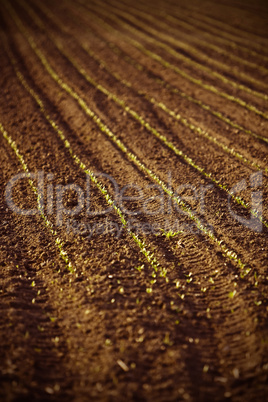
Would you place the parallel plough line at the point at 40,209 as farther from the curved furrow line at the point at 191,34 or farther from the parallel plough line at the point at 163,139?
the curved furrow line at the point at 191,34

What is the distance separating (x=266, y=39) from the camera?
17.0 m

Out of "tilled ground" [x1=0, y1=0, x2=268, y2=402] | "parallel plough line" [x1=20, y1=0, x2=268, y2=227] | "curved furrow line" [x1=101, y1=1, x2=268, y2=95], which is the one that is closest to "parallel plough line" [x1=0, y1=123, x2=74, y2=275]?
"tilled ground" [x1=0, y1=0, x2=268, y2=402]

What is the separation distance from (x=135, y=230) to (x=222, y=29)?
17958mm

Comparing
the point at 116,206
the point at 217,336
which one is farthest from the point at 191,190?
the point at 217,336

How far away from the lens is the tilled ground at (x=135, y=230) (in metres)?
3.99

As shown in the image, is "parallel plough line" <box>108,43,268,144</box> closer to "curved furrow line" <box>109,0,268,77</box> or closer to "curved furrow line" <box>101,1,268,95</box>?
"curved furrow line" <box>101,1,268,95</box>

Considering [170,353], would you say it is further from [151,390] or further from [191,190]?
[191,190]

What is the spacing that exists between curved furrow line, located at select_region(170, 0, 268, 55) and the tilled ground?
5.35 ft

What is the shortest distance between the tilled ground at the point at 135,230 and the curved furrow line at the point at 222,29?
5.35 feet

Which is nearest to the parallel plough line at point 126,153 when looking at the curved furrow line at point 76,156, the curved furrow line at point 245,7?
the curved furrow line at point 76,156

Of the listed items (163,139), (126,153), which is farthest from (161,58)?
(126,153)

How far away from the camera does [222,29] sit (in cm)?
1902

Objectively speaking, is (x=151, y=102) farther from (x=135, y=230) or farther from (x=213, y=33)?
(x=213, y=33)

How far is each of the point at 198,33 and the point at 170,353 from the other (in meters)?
19.5
